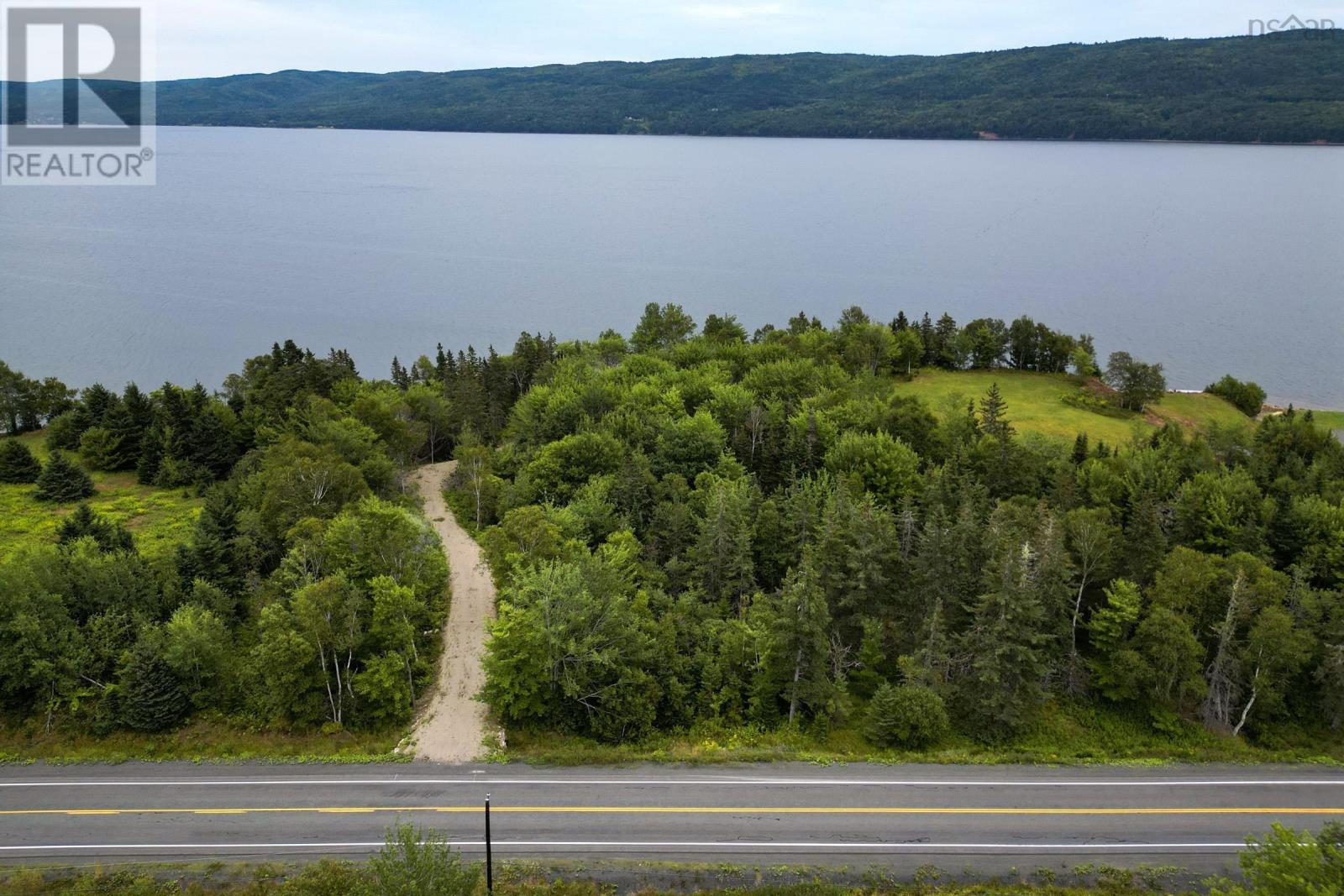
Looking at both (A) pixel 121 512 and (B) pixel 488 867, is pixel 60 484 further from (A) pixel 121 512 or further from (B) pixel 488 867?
(B) pixel 488 867

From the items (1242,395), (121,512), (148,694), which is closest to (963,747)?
(148,694)

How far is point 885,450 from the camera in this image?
46031 millimetres

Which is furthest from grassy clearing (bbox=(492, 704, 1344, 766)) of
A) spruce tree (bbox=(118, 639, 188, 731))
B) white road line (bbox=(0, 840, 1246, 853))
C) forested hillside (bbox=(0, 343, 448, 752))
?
spruce tree (bbox=(118, 639, 188, 731))

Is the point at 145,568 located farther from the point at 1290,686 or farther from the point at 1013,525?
the point at 1290,686

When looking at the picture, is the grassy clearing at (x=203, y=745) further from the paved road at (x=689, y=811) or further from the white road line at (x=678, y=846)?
the white road line at (x=678, y=846)

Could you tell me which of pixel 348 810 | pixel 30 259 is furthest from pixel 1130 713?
pixel 30 259

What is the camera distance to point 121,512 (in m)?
50.8

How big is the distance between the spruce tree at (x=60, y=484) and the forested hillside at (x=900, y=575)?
2518 centimetres

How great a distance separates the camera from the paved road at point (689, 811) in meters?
24.7

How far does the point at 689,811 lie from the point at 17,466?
54.5 metres

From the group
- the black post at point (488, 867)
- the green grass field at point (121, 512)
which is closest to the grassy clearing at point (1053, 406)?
the black post at point (488, 867)

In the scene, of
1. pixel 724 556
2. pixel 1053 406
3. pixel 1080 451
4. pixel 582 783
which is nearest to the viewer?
pixel 582 783

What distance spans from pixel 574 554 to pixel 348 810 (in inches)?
507

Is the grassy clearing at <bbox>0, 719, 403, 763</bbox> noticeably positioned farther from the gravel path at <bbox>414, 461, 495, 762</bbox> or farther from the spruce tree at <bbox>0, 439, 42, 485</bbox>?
the spruce tree at <bbox>0, 439, 42, 485</bbox>
